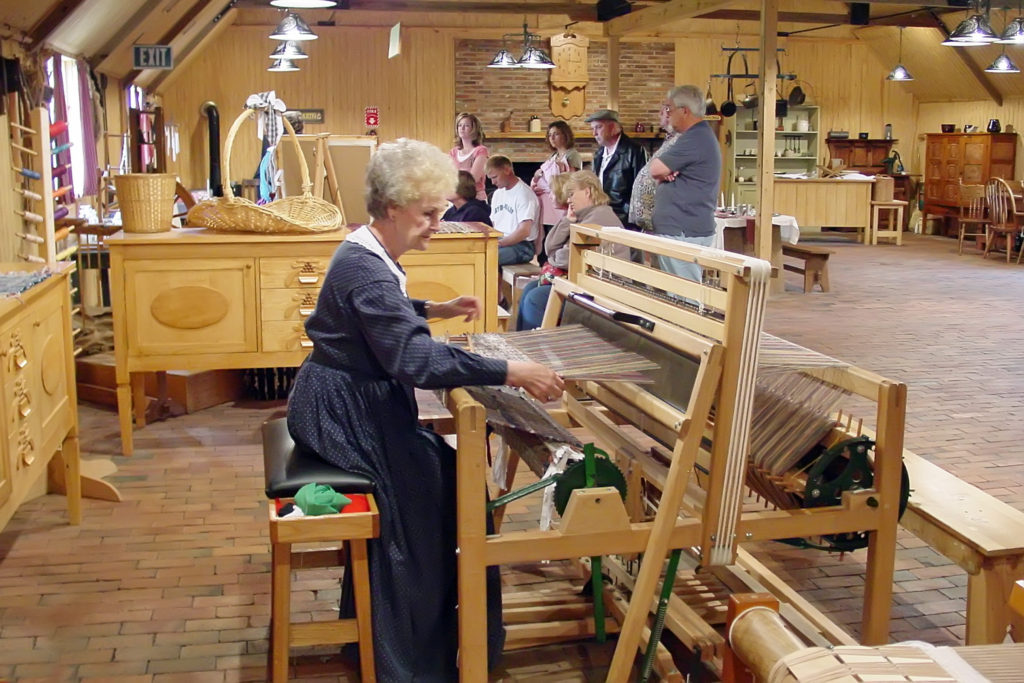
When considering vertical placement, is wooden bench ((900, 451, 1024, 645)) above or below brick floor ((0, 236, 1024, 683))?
above

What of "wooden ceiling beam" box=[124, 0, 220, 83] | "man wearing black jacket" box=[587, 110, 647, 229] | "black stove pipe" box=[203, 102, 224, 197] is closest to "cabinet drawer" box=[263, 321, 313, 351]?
"man wearing black jacket" box=[587, 110, 647, 229]

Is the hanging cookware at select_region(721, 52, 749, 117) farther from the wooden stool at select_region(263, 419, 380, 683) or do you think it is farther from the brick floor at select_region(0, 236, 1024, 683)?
the wooden stool at select_region(263, 419, 380, 683)

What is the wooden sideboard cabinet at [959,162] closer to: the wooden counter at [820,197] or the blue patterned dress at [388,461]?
the wooden counter at [820,197]

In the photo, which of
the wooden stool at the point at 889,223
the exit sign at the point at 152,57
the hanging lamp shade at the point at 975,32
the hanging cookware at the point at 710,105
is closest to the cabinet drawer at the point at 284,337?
the exit sign at the point at 152,57

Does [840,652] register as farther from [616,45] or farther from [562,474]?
[616,45]

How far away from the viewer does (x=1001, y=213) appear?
12773 mm

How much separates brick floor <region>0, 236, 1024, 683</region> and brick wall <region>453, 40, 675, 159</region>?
9.98m

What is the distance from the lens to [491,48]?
1571 centimetres

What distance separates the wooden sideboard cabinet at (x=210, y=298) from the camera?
4.62 meters

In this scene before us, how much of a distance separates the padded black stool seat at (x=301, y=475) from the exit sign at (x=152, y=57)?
821cm

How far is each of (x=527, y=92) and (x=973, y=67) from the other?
253 inches

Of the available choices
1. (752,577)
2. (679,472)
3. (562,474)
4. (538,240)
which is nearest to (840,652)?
(679,472)

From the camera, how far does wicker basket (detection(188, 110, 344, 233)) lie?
15.5ft

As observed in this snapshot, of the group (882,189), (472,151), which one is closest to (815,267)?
(472,151)
